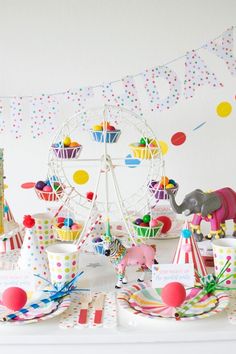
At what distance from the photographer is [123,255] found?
1.46 m

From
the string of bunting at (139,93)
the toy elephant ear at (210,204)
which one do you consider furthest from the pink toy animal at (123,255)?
the string of bunting at (139,93)

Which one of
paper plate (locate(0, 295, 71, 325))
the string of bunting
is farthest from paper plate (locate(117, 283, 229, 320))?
the string of bunting

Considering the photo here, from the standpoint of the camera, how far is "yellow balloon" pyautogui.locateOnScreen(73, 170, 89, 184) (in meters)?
2.93

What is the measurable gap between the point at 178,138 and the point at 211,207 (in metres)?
1.27

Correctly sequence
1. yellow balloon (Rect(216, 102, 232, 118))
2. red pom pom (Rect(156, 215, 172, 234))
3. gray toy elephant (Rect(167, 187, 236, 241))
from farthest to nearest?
yellow balloon (Rect(216, 102, 232, 118)), red pom pom (Rect(156, 215, 172, 234)), gray toy elephant (Rect(167, 187, 236, 241))

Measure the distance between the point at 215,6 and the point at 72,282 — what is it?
1.87m

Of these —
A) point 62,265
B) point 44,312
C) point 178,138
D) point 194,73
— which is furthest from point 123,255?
point 178,138

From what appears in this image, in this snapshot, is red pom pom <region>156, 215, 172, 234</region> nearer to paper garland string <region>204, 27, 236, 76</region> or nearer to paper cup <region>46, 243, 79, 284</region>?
paper cup <region>46, 243, 79, 284</region>

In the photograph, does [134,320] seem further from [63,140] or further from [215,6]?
[215,6]

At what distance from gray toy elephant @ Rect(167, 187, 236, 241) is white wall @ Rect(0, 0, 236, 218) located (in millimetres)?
1235

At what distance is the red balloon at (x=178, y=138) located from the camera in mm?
2869

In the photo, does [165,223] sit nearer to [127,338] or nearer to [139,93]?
[127,338]

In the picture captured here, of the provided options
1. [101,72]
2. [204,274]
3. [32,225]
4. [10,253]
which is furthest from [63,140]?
[101,72]

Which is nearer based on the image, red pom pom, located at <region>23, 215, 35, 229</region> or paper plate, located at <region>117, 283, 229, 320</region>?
paper plate, located at <region>117, 283, 229, 320</region>
